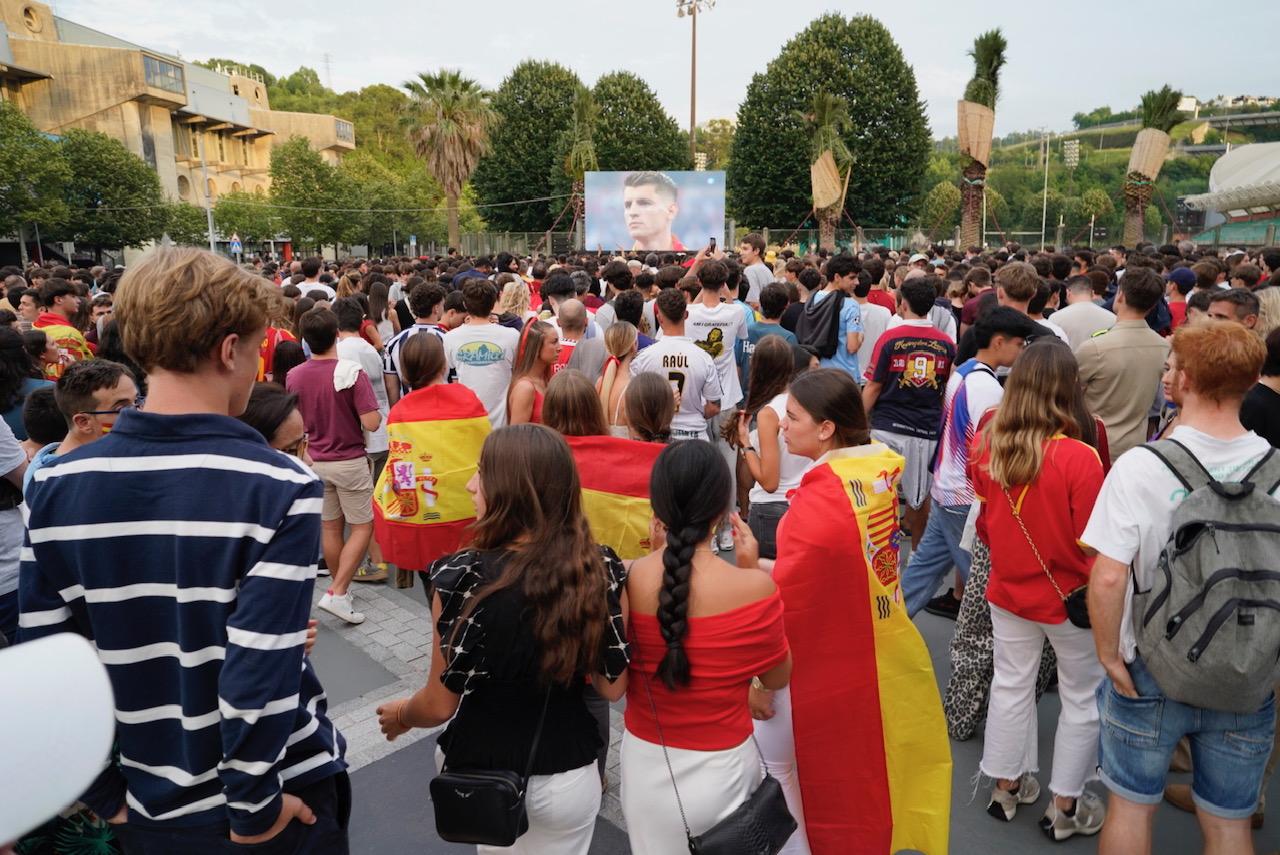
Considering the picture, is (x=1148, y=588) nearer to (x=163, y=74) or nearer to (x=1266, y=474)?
(x=1266, y=474)

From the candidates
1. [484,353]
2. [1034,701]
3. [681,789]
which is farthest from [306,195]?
[681,789]

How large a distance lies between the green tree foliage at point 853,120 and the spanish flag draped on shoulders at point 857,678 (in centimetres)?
3615

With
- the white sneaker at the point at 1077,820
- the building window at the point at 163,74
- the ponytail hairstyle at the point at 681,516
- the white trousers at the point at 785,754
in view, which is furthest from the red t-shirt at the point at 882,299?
the building window at the point at 163,74

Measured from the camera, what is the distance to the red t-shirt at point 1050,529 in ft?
10.2

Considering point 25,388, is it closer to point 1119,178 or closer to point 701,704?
point 701,704

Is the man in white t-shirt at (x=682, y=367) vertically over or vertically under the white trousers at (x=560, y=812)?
over

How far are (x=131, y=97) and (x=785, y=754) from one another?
51.4 metres

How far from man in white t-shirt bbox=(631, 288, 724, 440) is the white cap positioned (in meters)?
4.76

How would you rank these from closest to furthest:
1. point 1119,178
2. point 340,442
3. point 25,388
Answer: point 25,388 → point 340,442 → point 1119,178

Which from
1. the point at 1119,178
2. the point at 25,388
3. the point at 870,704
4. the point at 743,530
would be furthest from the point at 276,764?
the point at 1119,178

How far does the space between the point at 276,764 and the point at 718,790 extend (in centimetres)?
114

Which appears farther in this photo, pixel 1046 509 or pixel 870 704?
pixel 1046 509

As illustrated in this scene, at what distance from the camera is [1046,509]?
3.12 metres

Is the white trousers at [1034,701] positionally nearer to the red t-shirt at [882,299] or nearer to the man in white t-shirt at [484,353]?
the man in white t-shirt at [484,353]
